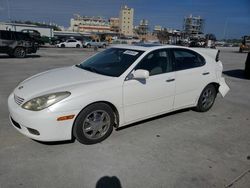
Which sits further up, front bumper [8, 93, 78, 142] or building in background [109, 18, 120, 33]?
building in background [109, 18, 120, 33]

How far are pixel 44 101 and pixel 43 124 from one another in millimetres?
309

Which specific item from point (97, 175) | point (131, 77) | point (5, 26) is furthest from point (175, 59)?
point (5, 26)

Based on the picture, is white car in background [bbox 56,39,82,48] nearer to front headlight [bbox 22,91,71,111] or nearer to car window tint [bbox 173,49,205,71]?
car window tint [bbox 173,49,205,71]

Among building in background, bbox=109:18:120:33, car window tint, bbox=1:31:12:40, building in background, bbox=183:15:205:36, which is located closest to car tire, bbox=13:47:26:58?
car window tint, bbox=1:31:12:40

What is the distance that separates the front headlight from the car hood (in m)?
0.09

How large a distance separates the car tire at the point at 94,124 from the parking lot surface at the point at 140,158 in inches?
5.0

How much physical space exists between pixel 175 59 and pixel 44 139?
270 cm

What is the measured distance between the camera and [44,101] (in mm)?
3062

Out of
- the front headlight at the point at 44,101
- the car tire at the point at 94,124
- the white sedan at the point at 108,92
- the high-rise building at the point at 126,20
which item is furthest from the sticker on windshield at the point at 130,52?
the high-rise building at the point at 126,20

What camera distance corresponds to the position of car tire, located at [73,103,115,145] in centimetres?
323

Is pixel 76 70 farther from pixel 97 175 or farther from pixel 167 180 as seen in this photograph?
pixel 167 180

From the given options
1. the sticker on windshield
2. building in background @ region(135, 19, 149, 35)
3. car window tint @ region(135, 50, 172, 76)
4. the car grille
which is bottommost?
the car grille

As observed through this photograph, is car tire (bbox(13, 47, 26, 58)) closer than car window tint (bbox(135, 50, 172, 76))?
No

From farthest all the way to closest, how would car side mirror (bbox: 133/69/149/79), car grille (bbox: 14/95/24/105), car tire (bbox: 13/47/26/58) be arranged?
car tire (bbox: 13/47/26/58)
car side mirror (bbox: 133/69/149/79)
car grille (bbox: 14/95/24/105)
